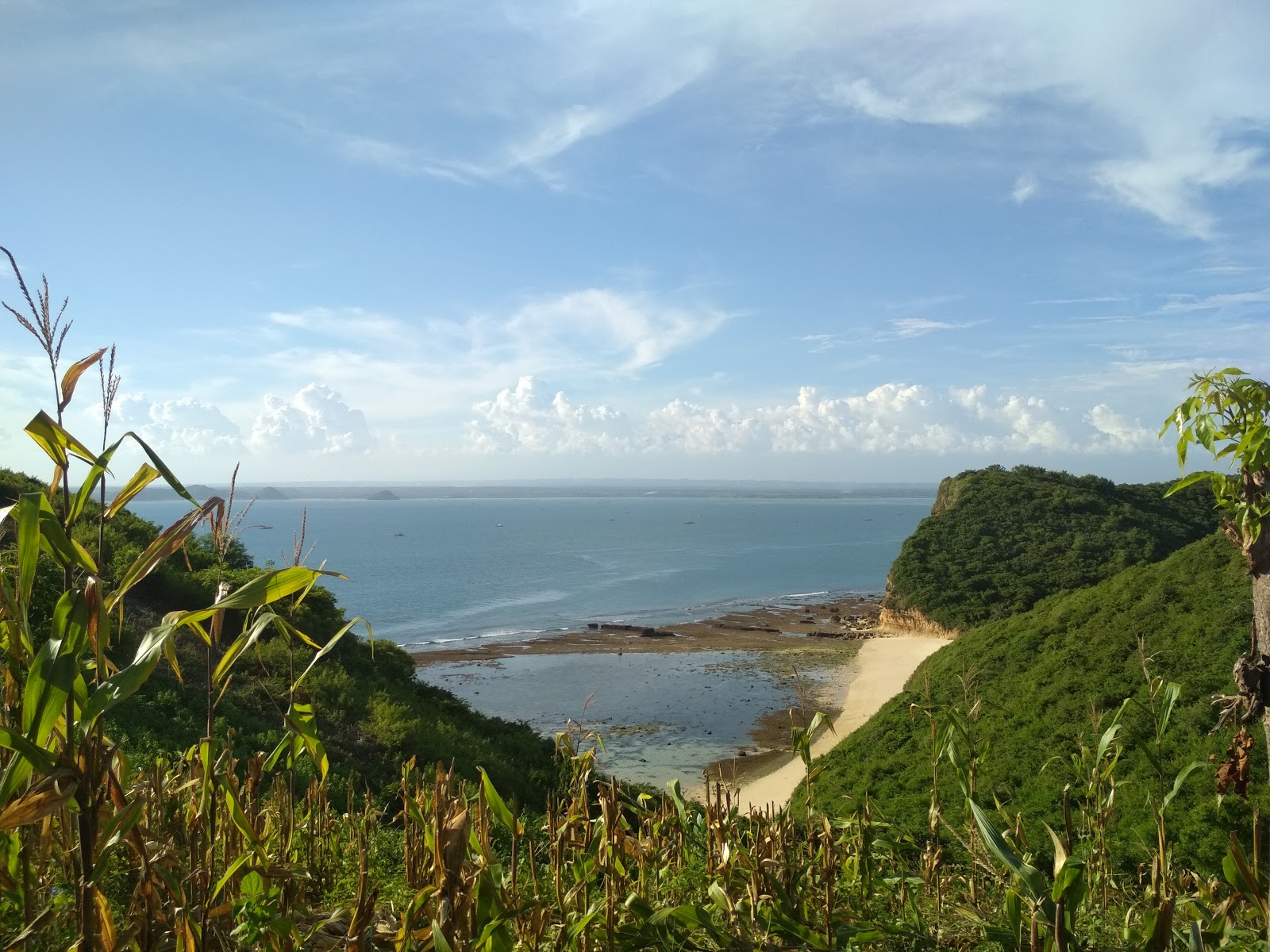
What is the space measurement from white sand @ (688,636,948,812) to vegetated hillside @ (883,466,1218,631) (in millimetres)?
2997

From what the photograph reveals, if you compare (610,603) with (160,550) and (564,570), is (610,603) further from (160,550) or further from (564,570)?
(160,550)

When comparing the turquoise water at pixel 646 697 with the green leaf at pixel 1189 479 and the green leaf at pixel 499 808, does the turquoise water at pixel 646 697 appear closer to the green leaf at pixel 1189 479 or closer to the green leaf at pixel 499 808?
the green leaf at pixel 499 808

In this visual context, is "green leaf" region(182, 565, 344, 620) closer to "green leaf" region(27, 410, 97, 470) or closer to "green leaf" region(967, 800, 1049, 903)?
"green leaf" region(27, 410, 97, 470)

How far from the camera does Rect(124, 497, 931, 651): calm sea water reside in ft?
164

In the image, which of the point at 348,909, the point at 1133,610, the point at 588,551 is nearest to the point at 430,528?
the point at 588,551

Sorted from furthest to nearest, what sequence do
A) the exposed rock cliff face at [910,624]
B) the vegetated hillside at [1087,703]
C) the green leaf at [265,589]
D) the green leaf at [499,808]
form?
the exposed rock cliff face at [910,624]
the vegetated hillside at [1087,703]
the green leaf at [499,808]
the green leaf at [265,589]

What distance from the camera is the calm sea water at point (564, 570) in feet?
164

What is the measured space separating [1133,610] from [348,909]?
61.8 ft

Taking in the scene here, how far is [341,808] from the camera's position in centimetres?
805

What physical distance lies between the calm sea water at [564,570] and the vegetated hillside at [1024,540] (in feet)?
45.1

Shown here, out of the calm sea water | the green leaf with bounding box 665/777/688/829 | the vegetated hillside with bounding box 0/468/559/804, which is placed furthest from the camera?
the calm sea water

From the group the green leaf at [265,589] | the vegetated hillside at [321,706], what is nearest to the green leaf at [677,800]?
the green leaf at [265,589]

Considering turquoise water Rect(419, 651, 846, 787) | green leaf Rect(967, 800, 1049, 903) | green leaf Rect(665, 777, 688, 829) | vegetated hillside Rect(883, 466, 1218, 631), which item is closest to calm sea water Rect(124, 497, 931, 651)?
turquoise water Rect(419, 651, 846, 787)

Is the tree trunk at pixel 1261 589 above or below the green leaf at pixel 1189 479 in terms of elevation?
below
